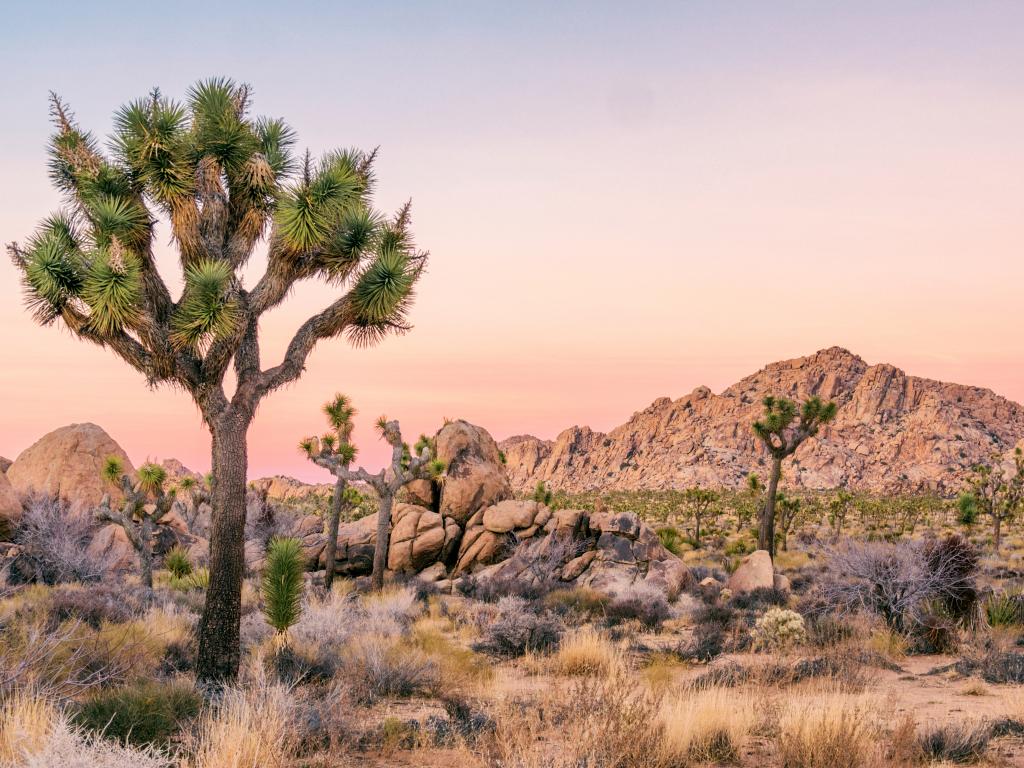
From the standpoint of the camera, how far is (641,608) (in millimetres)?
17625

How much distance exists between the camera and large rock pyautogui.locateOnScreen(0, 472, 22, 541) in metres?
24.4

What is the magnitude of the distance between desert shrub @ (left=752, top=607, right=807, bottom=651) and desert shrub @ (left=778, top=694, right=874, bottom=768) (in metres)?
6.10

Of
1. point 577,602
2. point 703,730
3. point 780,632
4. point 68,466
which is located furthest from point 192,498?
point 703,730

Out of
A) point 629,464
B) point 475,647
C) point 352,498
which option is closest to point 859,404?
point 629,464

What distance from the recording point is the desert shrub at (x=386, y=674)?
944 centimetres

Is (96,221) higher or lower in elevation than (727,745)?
higher

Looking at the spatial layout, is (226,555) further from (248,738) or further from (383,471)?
(383,471)

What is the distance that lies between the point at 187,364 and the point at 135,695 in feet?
14.3

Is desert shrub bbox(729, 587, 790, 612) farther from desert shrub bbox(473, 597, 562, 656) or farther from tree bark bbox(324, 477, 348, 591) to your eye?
tree bark bbox(324, 477, 348, 591)

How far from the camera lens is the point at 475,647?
13648 mm

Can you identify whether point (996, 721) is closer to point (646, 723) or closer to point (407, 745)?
point (646, 723)

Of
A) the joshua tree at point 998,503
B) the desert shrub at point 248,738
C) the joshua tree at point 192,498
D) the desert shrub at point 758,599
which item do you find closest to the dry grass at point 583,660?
the desert shrub at point 248,738

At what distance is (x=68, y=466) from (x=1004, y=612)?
30701 millimetres

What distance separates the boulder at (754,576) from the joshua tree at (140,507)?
1580 cm
